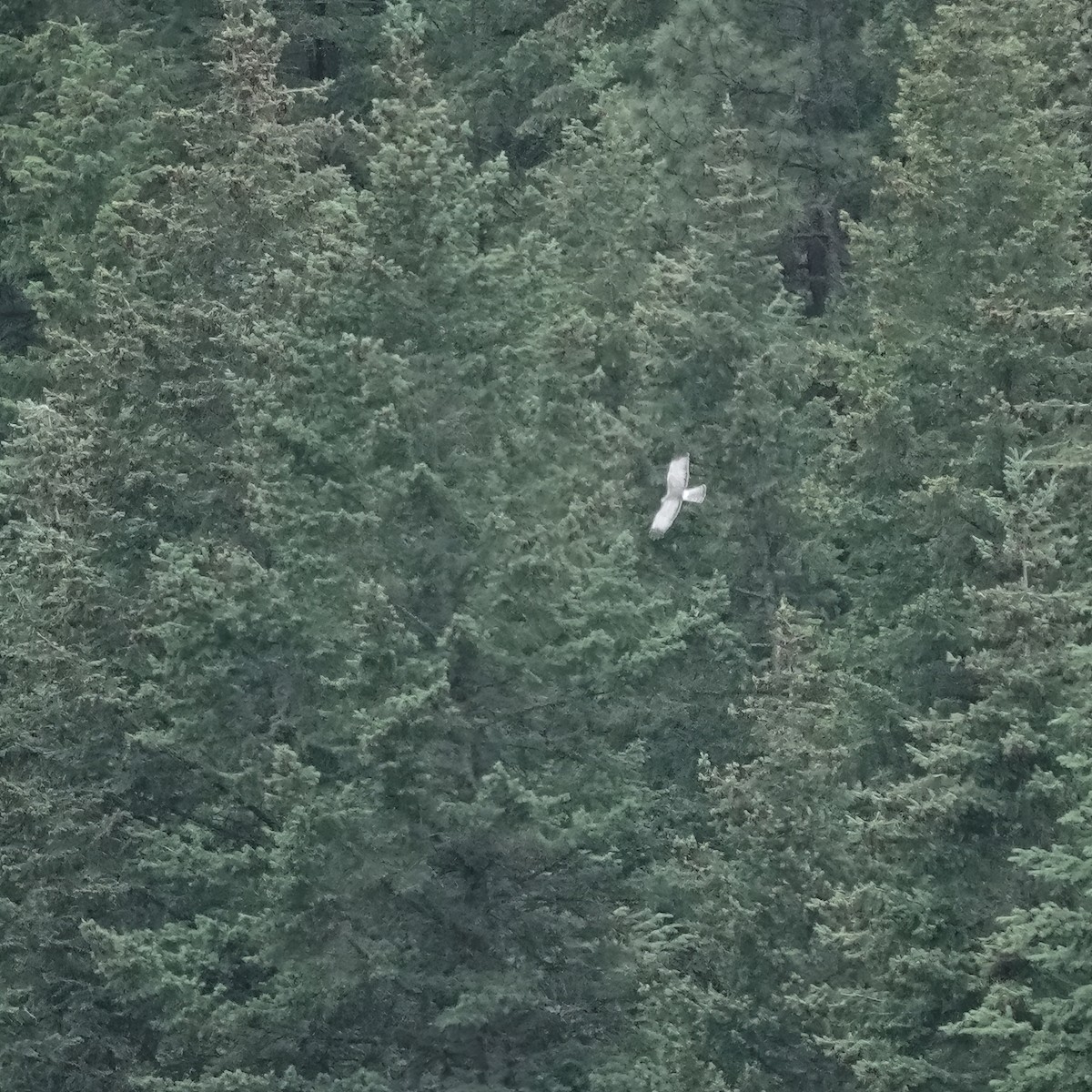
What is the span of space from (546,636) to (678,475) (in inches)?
195

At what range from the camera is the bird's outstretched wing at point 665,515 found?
31.7m

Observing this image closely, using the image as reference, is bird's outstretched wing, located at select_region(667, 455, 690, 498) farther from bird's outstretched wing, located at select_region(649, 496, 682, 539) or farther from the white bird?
bird's outstretched wing, located at select_region(649, 496, 682, 539)

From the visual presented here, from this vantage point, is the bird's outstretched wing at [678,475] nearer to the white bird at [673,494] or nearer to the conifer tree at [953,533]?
the white bird at [673,494]

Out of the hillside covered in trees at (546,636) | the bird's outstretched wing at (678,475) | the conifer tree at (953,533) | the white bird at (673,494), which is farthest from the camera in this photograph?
the bird's outstretched wing at (678,475)

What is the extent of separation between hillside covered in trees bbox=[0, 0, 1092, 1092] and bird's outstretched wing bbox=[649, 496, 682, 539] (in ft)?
2.21

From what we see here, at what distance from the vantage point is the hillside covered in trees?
84.6ft

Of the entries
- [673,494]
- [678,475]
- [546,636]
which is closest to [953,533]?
[546,636]

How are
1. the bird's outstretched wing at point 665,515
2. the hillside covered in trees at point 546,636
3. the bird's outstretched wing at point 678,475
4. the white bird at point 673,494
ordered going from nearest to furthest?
the hillside covered in trees at point 546,636 < the bird's outstretched wing at point 665,515 < the white bird at point 673,494 < the bird's outstretched wing at point 678,475

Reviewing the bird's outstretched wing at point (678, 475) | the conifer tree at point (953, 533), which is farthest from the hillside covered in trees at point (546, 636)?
the bird's outstretched wing at point (678, 475)

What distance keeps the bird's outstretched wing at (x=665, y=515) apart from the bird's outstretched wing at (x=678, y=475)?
10cm

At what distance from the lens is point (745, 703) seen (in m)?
32.9

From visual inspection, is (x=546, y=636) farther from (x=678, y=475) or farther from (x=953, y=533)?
(x=678, y=475)

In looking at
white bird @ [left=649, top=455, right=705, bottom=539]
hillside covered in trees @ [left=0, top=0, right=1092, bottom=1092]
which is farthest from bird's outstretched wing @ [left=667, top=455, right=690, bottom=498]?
hillside covered in trees @ [left=0, top=0, right=1092, bottom=1092]

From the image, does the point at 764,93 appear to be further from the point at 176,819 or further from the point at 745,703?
the point at 176,819
